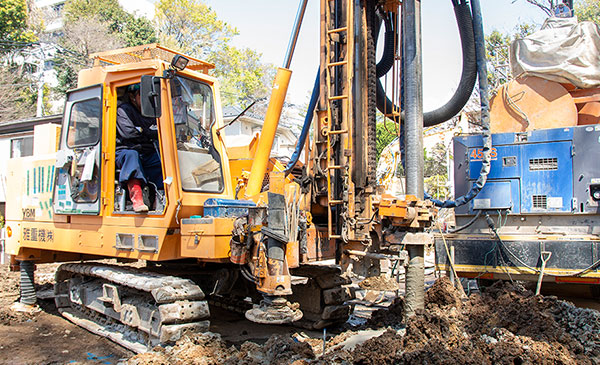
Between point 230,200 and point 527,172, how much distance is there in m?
3.98

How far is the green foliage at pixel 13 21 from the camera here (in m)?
26.0

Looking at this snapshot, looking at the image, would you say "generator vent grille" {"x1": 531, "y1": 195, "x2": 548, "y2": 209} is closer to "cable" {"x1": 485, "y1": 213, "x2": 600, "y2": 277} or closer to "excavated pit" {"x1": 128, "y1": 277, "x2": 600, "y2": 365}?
"cable" {"x1": 485, "y1": 213, "x2": 600, "y2": 277}

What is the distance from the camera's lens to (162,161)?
523 cm

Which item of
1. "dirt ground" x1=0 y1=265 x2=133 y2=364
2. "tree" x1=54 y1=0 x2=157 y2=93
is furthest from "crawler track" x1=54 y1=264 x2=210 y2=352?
"tree" x1=54 y1=0 x2=157 y2=93

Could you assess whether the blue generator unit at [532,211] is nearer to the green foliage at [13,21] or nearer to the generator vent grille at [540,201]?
the generator vent grille at [540,201]

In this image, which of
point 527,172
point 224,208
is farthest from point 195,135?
point 527,172

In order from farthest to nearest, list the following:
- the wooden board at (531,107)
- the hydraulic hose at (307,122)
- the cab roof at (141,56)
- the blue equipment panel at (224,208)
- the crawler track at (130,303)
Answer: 1. the wooden board at (531,107)
2. the hydraulic hose at (307,122)
3. the cab roof at (141,56)
4. the blue equipment panel at (224,208)
5. the crawler track at (130,303)

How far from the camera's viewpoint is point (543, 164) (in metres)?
6.67

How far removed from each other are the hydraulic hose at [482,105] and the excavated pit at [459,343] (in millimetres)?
1397

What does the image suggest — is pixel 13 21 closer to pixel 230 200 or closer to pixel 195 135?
pixel 195 135

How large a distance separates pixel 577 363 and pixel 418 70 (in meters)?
3.12

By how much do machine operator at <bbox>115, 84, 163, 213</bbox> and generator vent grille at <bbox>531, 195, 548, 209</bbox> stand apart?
4632 millimetres

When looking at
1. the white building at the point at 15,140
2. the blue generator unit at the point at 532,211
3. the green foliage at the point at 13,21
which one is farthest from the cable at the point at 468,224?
the green foliage at the point at 13,21

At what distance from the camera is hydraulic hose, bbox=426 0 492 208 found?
20.0 ft
